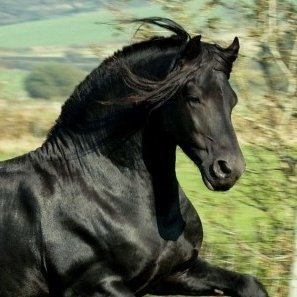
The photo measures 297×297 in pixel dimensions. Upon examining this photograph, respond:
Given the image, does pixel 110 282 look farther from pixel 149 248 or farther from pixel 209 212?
pixel 209 212

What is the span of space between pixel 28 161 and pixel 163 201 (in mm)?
730

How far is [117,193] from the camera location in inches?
190

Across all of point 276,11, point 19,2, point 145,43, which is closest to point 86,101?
point 145,43

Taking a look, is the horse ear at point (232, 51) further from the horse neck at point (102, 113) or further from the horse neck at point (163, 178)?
the horse neck at point (163, 178)

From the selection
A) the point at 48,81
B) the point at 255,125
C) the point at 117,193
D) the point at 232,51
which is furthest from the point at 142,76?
the point at 48,81

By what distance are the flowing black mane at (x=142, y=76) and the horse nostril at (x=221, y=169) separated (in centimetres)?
41

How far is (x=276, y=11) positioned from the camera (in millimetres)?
7016

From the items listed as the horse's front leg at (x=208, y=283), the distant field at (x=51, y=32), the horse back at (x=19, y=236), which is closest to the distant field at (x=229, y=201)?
the horse's front leg at (x=208, y=283)

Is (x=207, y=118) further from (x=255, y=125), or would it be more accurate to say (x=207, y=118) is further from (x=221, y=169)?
(x=255, y=125)

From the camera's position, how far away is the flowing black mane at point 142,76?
457 cm

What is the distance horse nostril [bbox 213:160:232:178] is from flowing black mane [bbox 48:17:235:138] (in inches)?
16.0

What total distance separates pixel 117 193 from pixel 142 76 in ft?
1.95

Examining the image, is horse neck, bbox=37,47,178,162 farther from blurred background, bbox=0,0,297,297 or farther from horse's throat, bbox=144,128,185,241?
blurred background, bbox=0,0,297,297

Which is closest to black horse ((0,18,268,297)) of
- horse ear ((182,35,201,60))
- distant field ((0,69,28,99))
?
horse ear ((182,35,201,60))
